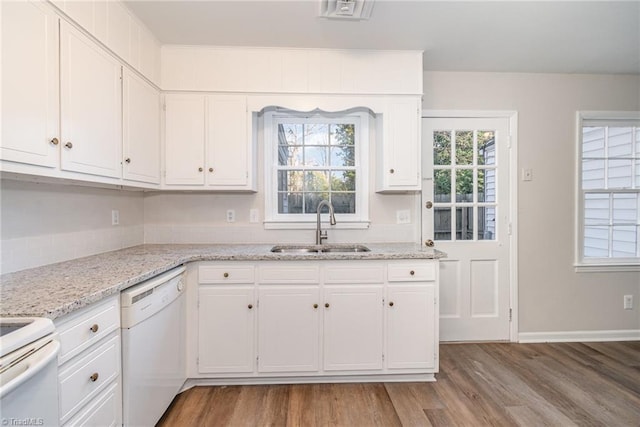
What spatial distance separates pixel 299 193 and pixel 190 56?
1363 millimetres

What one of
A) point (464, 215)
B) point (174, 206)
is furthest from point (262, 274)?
point (464, 215)

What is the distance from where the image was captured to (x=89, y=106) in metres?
1.58

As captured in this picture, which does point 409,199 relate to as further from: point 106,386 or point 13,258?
point 13,258

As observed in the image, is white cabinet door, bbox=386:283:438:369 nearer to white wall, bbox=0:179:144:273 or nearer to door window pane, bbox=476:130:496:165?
door window pane, bbox=476:130:496:165

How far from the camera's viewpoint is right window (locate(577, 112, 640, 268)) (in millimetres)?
2885

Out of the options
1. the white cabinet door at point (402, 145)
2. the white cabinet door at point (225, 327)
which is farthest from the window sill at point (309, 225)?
the white cabinet door at point (225, 327)

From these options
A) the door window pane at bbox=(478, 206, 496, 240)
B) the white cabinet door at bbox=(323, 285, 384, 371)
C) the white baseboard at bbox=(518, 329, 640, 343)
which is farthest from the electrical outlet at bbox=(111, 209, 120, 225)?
the white baseboard at bbox=(518, 329, 640, 343)

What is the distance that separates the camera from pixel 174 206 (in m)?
2.63

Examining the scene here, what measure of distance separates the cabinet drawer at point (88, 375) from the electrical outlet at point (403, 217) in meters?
2.16

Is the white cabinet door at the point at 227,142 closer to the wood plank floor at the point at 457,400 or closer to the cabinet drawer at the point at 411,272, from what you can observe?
the cabinet drawer at the point at 411,272

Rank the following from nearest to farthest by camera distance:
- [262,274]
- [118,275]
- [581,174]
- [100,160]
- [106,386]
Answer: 1. [106,386]
2. [118,275]
3. [100,160]
4. [262,274]
5. [581,174]

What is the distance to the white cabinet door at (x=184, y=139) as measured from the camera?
A: 2.33 m

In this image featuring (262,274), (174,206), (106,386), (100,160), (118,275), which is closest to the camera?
(106,386)

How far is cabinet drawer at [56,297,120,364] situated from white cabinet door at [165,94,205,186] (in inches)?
48.5
